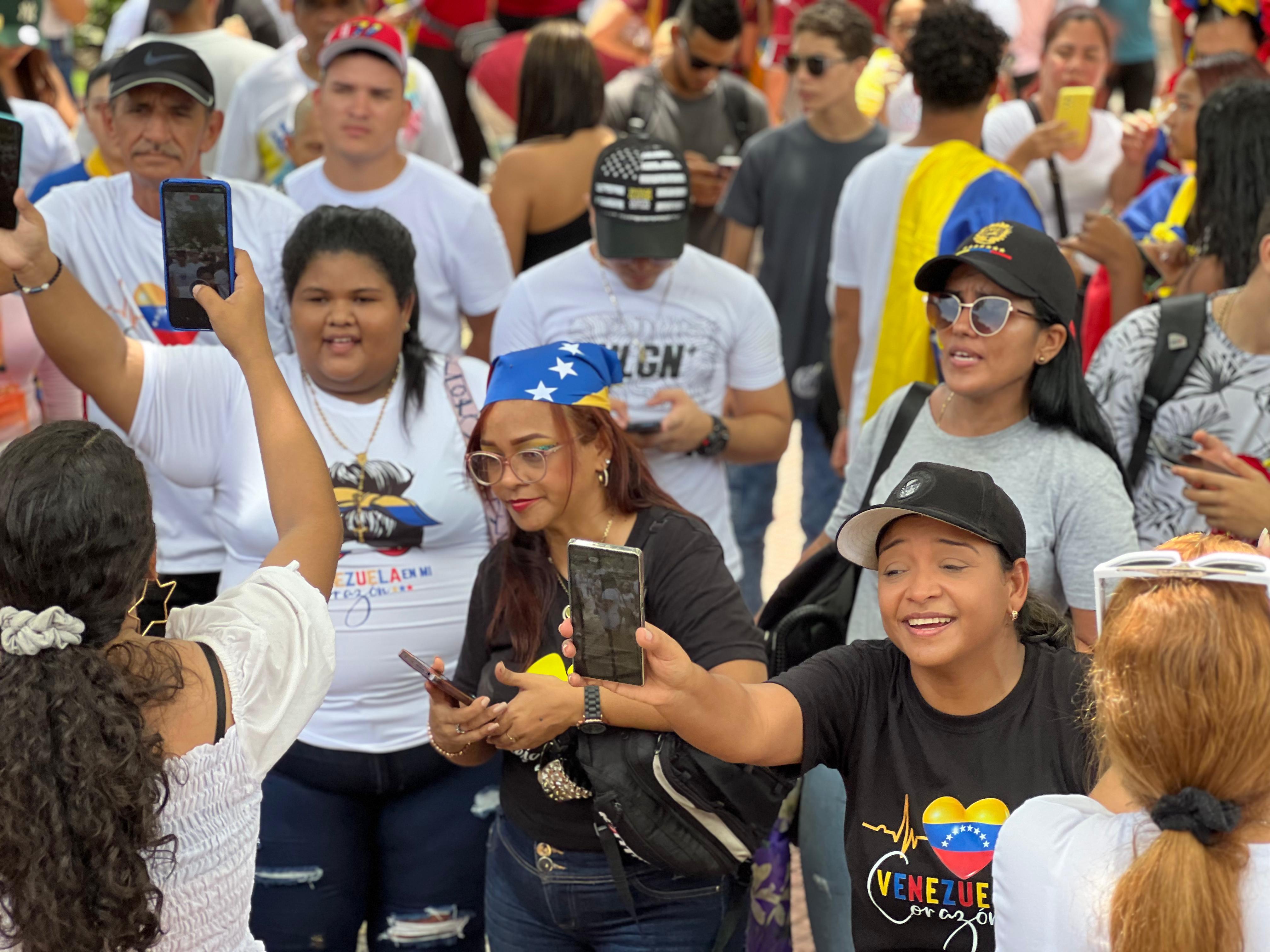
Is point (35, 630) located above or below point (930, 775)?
above

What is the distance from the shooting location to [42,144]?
561 centimetres

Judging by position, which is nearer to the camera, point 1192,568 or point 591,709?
point 1192,568

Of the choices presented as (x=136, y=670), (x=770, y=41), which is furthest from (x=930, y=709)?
(x=770, y=41)

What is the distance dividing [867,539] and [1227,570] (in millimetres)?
788

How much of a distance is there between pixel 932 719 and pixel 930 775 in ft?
0.31

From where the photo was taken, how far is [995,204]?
4109mm

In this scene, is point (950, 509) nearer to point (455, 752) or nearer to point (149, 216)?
point (455, 752)

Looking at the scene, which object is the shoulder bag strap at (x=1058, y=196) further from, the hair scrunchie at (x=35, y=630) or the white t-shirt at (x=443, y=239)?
the hair scrunchie at (x=35, y=630)

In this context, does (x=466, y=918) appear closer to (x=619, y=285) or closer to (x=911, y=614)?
(x=911, y=614)

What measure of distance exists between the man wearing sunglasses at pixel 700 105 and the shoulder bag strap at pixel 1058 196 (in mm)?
1248

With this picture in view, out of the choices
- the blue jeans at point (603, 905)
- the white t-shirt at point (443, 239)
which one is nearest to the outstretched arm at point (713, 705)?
the blue jeans at point (603, 905)

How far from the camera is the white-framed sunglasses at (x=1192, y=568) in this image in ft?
5.60

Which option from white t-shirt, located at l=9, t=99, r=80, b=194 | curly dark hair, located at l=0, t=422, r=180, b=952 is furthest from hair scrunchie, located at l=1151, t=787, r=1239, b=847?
white t-shirt, located at l=9, t=99, r=80, b=194

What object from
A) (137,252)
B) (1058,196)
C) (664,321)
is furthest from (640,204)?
(1058,196)
